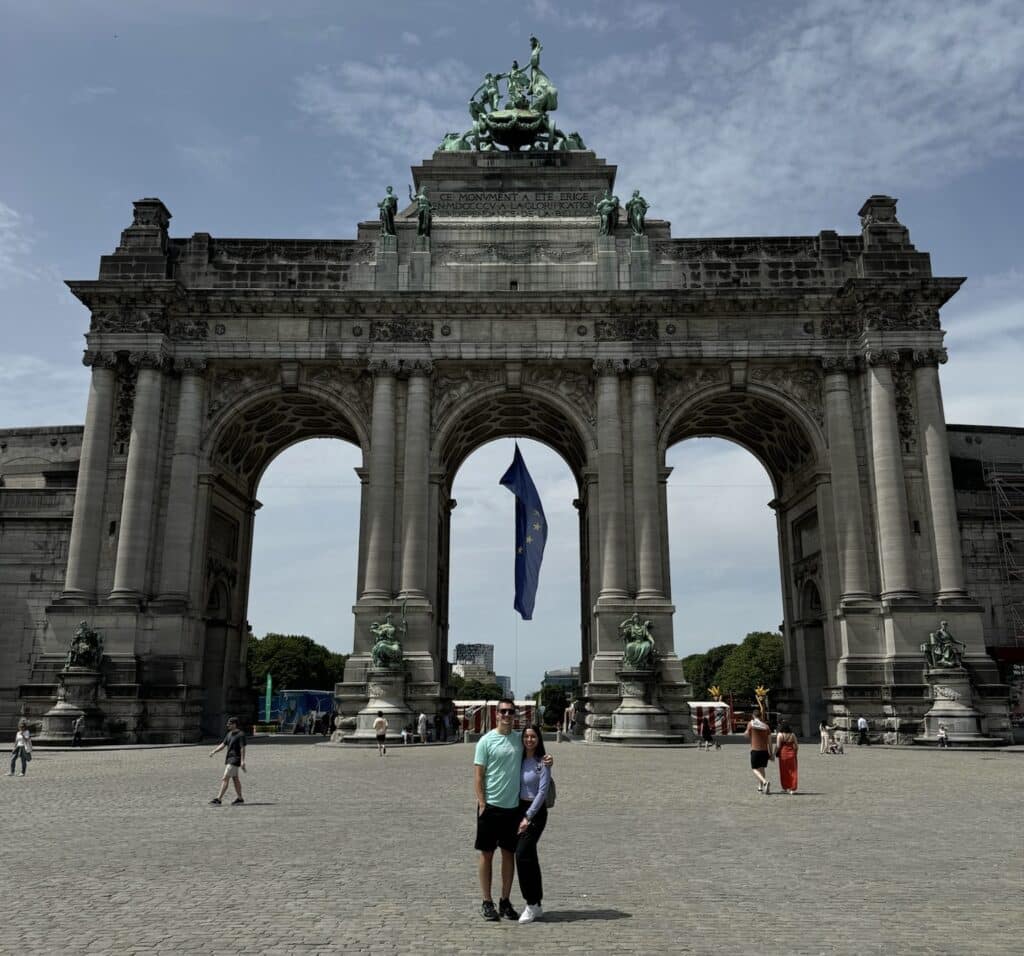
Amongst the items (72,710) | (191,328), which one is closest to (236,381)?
(191,328)

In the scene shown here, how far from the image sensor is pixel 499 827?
9.09m

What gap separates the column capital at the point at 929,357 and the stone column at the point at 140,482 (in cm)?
3474

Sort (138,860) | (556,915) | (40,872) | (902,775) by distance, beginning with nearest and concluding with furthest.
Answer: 1. (556,915)
2. (40,872)
3. (138,860)
4. (902,775)

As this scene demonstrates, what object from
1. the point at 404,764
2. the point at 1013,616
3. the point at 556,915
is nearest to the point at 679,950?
the point at 556,915

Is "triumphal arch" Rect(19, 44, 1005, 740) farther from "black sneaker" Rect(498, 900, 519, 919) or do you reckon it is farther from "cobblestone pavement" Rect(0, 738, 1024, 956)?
"black sneaker" Rect(498, 900, 519, 919)

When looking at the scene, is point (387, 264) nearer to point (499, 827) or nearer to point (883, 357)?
point (883, 357)

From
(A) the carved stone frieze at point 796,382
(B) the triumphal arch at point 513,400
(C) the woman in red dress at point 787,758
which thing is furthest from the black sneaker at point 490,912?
(A) the carved stone frieze at point 796,382

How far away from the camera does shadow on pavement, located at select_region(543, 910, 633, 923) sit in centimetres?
877

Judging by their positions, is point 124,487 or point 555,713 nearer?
point 124,487

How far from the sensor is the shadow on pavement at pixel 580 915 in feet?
28.8

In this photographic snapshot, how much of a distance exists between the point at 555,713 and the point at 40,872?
355 feet

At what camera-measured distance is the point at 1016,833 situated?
1381 cm

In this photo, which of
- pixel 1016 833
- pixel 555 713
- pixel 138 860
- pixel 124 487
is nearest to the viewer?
pixel 138 860

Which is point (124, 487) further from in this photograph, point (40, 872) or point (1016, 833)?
point (1016, 833)
